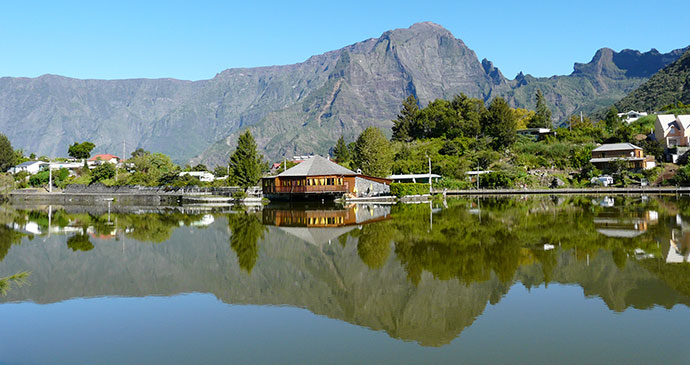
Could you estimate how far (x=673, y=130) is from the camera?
7556 centimetres

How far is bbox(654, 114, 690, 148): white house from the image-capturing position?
7375 cm

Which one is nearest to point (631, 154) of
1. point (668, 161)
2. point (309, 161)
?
point (668, 161)

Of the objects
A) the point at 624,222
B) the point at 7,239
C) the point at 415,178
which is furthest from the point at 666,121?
the point at 7,239

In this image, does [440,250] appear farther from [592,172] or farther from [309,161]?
[592,172]

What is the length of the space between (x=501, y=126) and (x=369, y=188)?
32.7 m

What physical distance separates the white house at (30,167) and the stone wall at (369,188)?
243 feet

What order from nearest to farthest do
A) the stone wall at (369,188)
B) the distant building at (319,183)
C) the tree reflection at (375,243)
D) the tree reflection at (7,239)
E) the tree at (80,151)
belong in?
the tree reflection at (375,243), the tree reflection at (7,239), the distant building at (319,183), the stone wall at (369,188), the tree at (80,151)

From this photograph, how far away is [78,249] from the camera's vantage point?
80.7 feet

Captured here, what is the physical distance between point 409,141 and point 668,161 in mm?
37588

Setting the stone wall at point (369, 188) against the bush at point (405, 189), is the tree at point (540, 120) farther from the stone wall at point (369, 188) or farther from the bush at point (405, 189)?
the stone wall at point (369, 188)

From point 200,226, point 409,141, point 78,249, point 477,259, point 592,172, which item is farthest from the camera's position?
point 409,141

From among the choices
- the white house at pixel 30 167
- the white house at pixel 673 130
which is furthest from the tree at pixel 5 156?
the white house at pixel 673 130

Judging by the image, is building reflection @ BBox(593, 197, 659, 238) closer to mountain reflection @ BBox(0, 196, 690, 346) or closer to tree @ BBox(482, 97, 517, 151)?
mountain reflection @ BBox(0, 196, 690, 346)

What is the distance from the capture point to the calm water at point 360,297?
10344 millimetres
